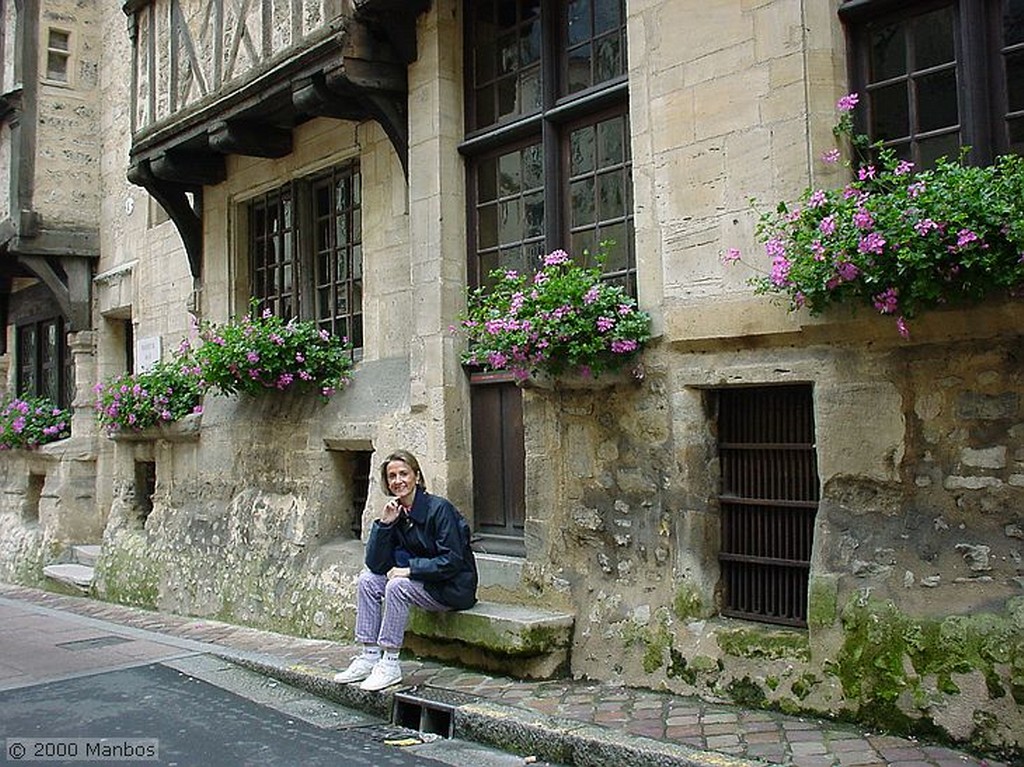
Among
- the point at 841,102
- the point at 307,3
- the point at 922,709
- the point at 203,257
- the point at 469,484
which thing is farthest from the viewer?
the point at 203,257

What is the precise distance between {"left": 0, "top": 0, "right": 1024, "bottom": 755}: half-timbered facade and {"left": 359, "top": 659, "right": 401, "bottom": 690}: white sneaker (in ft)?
3.12

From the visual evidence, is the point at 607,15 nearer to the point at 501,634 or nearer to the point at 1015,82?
the point at 1015,82

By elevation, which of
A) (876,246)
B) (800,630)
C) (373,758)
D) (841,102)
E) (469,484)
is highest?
(841,102)

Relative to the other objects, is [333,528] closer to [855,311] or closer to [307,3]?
[307,3]

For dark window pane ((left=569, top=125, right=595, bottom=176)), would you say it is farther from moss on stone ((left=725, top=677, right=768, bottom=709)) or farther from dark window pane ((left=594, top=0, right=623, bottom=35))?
moss on stone ((left=725, top=677, right=768, bottom=709))

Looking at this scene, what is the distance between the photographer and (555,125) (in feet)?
22.4

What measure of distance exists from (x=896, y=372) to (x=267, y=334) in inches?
198

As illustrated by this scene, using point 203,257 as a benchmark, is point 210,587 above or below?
below

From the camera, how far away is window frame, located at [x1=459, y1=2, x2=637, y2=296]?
6.40 m

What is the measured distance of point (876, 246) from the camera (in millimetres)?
4328

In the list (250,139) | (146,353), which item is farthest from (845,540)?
(146,353)

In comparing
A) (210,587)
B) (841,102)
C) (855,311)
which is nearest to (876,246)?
(855,311)

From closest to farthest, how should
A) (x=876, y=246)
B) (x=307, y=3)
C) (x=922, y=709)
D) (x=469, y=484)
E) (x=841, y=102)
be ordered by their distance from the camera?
(x=876, y=246), (x=922, y=709), (x=841, y=102), (x=469, y=484), (x=307, y=3)

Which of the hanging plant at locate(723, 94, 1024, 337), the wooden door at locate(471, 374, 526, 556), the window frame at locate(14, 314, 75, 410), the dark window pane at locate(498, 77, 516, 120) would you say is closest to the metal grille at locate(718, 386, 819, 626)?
the hanging plant at locate(723, 94, 1024, 337)
